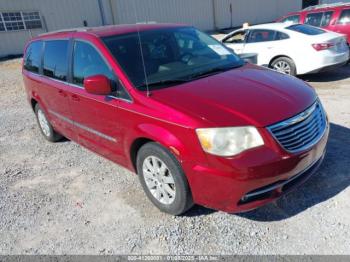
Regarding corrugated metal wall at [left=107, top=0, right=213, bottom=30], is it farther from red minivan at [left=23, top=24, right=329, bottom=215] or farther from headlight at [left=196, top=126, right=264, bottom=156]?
headlight at [left=196, top=126, right=264, bottom=156]

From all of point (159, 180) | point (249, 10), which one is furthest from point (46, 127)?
point (249, 10)

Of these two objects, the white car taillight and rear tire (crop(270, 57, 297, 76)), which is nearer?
the white car taillight

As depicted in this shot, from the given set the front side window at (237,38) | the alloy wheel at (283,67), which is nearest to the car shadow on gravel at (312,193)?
the alloy wheel at (283,67)

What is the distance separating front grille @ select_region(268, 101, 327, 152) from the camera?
8.72 feet

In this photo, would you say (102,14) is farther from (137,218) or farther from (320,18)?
(137,218)

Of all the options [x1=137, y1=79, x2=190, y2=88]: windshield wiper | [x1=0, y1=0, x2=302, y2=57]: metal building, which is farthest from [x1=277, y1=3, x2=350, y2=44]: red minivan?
[x1=137, y1=79, x2=190, y2=88]: windshield wiper

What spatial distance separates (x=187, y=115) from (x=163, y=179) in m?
0.77

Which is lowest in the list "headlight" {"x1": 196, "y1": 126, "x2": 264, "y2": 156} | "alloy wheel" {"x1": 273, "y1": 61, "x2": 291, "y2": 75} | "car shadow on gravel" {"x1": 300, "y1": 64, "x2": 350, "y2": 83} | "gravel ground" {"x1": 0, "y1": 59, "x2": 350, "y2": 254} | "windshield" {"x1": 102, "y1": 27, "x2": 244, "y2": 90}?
"car shadow on gravel" {"x1": 300, "y1": 64, "x2": 350, "y2": 83}

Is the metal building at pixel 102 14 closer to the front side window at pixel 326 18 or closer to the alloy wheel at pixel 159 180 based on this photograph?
the front side window at pixel 326 18

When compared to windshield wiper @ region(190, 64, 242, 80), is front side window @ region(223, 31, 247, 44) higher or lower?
lower

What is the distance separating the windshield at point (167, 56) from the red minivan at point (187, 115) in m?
0.01

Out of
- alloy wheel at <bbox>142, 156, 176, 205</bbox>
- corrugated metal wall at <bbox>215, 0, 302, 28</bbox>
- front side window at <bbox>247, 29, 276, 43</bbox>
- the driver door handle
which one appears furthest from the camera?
corrugated metal wall at <bbox>215, 0, 302, 28</bbox>

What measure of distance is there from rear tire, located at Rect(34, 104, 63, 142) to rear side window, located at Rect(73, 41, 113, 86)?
170cm

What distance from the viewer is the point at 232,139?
2584 mm
